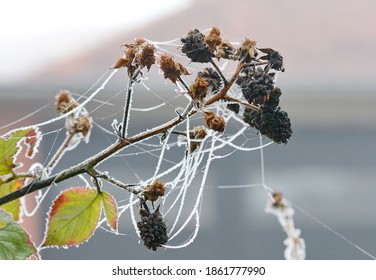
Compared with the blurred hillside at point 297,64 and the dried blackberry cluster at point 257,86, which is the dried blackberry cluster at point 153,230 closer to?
the dried blackberry cluster at point 257,86

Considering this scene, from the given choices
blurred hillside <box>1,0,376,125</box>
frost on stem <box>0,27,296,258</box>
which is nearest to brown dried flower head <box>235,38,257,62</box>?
frost on stem <box>0,27,296,258</box>

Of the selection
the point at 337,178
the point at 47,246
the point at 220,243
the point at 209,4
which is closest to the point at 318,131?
the point at 337,178

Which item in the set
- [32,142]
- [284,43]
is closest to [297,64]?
[284,43]

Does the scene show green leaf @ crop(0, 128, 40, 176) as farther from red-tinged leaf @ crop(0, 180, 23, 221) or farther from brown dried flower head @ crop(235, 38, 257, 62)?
brown dried flower head @ crop(235, 38, 257, 62)

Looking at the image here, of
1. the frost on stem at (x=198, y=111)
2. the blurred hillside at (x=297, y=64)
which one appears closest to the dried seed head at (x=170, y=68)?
the frost on stem at (x=198, y=111)

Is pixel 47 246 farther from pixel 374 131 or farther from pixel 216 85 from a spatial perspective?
pixel 374 131

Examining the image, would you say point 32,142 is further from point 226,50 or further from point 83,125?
point 226,50
